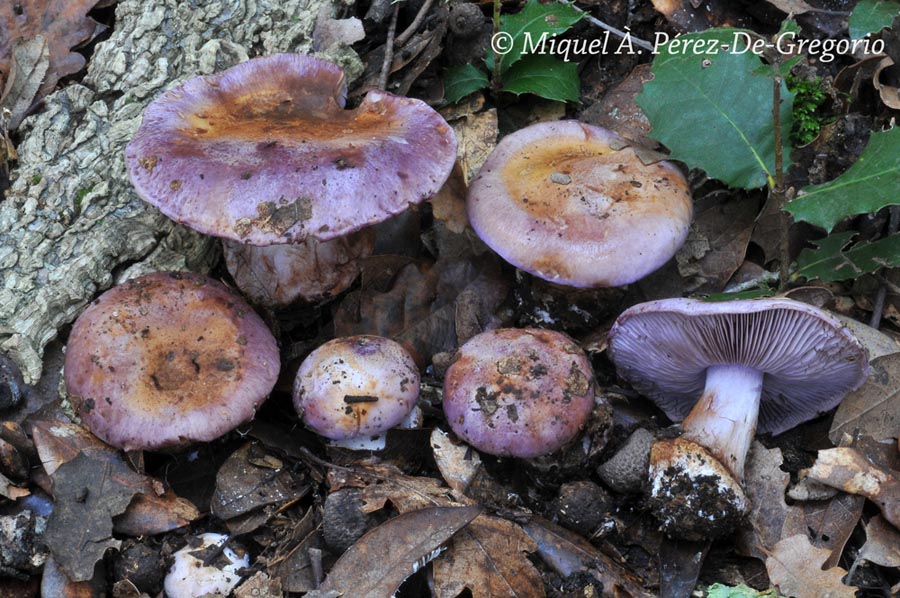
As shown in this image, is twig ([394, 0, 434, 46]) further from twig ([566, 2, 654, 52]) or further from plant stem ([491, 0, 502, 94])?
twig ([566, 2, 654, 52])

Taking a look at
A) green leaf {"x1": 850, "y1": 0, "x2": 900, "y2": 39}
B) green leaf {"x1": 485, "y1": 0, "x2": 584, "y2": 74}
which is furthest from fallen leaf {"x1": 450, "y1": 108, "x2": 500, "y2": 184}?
green leaf {"x1": 850, "y1": 0, "x2": 900, "y2": 39}

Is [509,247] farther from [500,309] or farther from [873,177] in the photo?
[873,177]

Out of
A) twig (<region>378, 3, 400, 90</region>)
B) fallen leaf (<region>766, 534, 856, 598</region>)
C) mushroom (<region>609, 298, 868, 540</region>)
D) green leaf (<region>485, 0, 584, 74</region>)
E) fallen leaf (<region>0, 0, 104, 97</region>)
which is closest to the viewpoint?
fallen leaf (<region>766, 534, 856, 598</region>)

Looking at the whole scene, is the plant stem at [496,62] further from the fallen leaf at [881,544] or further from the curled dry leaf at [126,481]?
the fallen leaf at [881,544]

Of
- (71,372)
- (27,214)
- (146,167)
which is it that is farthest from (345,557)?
(27,214)

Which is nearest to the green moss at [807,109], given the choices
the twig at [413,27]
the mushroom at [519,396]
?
the mushroom at [519,396]
